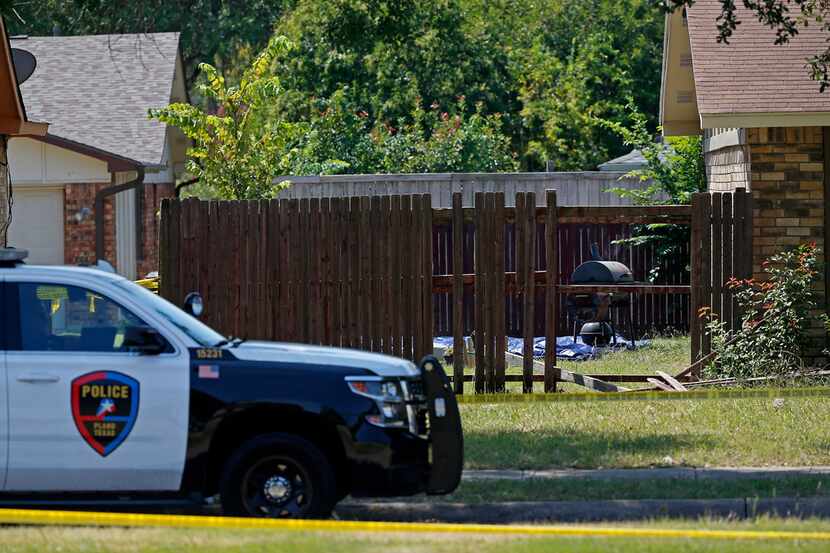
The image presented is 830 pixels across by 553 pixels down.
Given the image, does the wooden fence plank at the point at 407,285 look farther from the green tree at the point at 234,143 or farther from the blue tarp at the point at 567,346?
the green tree at the point at 234,143

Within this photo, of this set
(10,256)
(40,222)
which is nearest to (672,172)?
(40,222)

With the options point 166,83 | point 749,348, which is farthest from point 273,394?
point 166,83

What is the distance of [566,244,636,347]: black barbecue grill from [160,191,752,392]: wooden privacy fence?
3.79 metres

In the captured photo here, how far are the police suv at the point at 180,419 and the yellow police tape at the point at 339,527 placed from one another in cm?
24

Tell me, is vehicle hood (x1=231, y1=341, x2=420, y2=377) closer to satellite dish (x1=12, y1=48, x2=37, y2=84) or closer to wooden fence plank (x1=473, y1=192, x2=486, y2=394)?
wooden fence plank (x1=473, y1=192, x2=486, y2=394)

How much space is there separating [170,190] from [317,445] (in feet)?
71.9

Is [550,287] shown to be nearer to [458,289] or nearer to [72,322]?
[458,289]

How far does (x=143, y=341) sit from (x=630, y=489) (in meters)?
3.39

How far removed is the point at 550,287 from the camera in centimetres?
1413

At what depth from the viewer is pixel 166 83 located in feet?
87.9

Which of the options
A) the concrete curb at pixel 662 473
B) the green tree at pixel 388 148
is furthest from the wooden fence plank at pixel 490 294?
the green tree at pixel 388 148

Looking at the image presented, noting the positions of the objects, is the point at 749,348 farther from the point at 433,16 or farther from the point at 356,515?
the point at 433,16

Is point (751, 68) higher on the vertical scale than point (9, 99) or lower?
higher

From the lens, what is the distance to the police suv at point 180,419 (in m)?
7.76
